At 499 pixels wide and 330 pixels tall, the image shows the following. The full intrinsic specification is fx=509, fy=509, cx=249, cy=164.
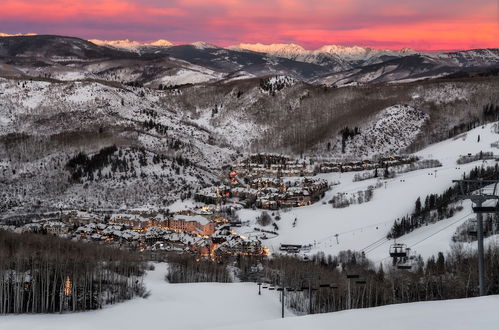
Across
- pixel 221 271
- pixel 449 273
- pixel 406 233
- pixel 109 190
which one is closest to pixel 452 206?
pixel 406 233

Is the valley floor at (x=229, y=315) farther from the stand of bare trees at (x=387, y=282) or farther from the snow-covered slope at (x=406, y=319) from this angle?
the stand of bare trees at (x=387, y=282)

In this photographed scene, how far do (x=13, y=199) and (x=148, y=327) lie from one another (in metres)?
140

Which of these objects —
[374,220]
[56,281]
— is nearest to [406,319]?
[56,281]

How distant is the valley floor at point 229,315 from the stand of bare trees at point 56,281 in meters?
2.96

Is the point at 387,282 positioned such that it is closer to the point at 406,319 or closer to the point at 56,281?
the point at 56,281

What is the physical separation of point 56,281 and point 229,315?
23.7 m

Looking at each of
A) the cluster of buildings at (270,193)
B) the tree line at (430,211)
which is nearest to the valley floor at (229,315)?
the tree line at (430,211)

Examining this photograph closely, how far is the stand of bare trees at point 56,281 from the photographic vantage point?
210 ft

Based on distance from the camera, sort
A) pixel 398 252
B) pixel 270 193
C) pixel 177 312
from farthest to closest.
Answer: pixel 270 193 → pixel 398 252 → pixel 177 312

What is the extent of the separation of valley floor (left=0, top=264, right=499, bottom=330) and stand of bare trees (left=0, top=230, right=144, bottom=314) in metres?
2.96

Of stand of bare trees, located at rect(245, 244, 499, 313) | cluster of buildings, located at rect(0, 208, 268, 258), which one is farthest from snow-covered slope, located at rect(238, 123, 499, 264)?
stand of bare trees, located at rect(245, 244, 499, 313)

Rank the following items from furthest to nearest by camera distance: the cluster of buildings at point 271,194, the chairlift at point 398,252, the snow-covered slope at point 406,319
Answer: the cluster of buildings at point 271,194 → the chairlift at point 398,252 → the snow-covered slope at point 406,319

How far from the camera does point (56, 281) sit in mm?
66125

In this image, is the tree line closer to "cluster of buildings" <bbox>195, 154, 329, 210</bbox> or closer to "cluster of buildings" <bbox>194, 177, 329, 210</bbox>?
"cluster of buildings" <bbox>194, 177, 329, 210</bbox>
